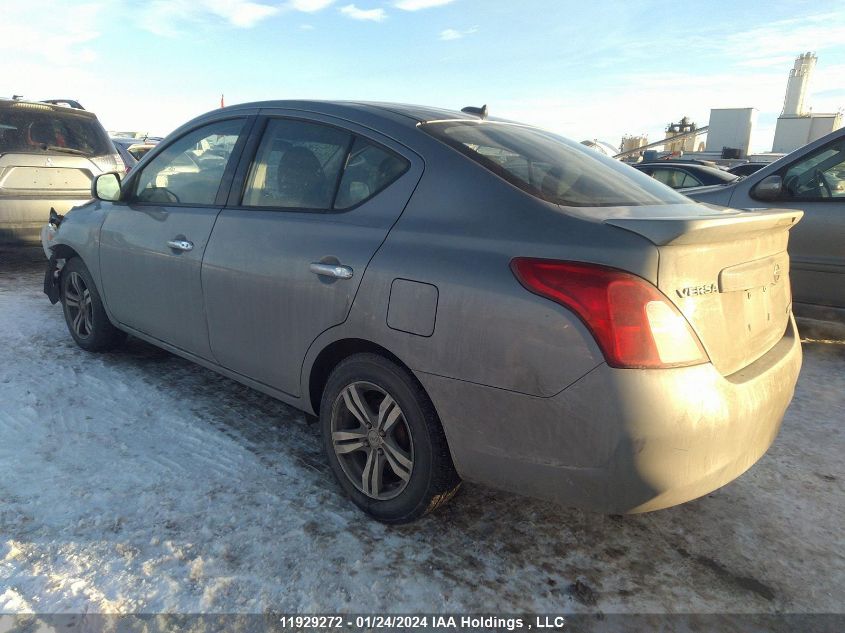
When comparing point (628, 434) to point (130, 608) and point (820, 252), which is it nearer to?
point (130, 608)

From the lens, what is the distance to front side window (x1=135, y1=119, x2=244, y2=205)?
3041 millimetres

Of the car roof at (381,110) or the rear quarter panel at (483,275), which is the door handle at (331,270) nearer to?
the rear quarter panel at (483,275)

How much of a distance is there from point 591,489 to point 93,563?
66.0 inches

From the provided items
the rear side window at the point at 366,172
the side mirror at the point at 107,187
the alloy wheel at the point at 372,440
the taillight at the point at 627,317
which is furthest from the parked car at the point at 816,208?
Result: the side mirror at the point at 107,187

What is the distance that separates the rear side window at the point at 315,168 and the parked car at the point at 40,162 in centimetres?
450

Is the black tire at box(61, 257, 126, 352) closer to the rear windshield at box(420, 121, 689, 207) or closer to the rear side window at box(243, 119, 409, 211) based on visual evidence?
the rear side window at box(243, 119, 409, 211)

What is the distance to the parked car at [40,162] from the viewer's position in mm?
5945

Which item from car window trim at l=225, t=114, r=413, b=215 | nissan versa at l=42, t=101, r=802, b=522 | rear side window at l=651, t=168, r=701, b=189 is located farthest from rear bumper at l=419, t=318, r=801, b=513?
rear side window at l=651, t=168, r=701, b=189

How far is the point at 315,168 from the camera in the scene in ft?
8.54

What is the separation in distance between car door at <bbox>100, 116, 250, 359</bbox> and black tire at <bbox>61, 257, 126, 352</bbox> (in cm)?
22

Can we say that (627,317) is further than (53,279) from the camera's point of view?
No

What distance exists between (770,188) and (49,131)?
6801mm

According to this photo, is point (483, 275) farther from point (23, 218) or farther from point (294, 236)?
point (23, 218)

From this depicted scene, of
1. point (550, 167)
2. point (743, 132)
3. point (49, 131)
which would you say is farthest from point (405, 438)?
point (743, 132)
